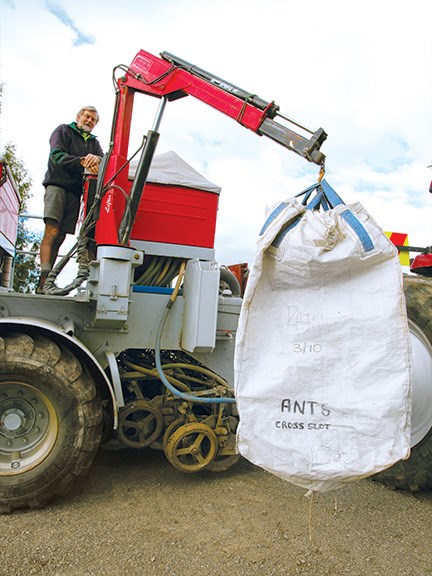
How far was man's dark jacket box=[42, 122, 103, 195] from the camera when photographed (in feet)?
12.4

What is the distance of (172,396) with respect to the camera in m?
3.49

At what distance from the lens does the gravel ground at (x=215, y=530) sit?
95.2 inches

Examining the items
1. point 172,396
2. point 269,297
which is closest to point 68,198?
point 172,396

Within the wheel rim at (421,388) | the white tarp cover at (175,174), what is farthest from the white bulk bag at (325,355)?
the white tarp cover at (175,174)

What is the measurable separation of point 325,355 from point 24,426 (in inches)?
81.4

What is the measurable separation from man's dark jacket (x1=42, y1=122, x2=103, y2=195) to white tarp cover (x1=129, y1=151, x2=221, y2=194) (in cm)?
44

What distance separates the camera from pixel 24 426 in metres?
3.10

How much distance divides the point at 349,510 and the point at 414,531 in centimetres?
37

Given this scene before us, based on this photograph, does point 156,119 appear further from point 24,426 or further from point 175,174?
point 24,426

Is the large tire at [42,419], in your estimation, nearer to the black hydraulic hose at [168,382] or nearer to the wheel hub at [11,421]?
the wheel hub at [11,421]

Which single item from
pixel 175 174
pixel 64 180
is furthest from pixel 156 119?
pixel 64 180

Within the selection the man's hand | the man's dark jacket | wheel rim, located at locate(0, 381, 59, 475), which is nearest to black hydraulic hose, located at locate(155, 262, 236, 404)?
wheel rim, located at locate(0, 381, 59, 475)

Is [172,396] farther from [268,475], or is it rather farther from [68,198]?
[68,198]

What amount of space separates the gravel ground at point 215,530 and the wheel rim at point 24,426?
306 millimetres
